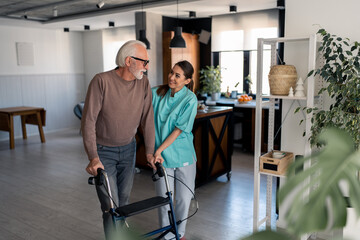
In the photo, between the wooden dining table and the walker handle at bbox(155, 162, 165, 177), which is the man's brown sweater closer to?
the walker handle at bbox(155, 162, 165, 177)

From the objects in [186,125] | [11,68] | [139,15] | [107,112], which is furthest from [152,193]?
[11,68]

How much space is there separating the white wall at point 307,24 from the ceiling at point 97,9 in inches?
118

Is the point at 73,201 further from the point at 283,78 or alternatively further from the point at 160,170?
the point at 283,78

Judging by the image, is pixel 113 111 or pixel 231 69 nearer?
pixel 113 111

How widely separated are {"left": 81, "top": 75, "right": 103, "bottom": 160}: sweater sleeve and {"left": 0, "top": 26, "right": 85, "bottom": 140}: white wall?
6.62m

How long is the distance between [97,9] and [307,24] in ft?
16.5

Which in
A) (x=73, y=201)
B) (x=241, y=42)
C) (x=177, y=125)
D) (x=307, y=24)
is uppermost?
(x=241, y=42)

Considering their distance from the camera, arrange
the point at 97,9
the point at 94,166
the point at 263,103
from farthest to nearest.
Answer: the point at 97,9 < the point at 263,103 < the point at 94,166

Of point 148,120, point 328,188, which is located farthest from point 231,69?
point 328,188

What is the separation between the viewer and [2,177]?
17.2 feet

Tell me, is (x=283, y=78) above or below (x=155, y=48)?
below

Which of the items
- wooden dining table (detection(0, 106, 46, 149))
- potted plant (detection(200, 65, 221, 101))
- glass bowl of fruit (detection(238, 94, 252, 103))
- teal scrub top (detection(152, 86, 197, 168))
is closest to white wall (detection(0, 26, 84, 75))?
wooden dining table (detection(0, 106, 46, 149))

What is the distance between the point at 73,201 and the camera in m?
4.27

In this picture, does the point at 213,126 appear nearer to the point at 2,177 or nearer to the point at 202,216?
the point at 202,216
